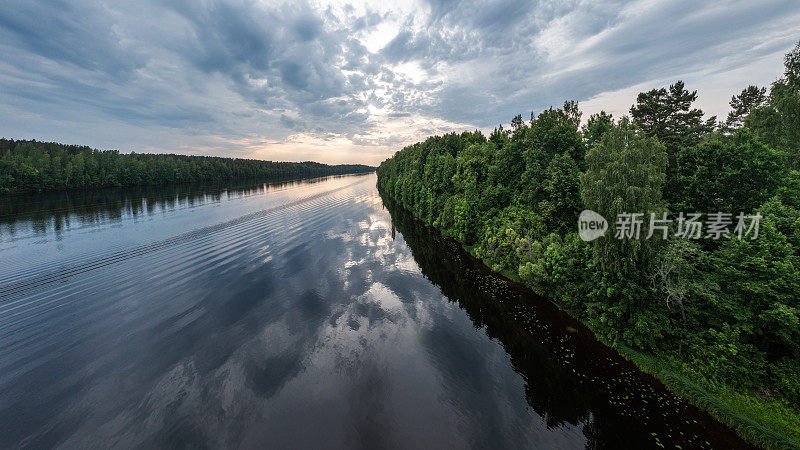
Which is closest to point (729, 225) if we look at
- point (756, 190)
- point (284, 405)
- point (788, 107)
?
point (756, 190)

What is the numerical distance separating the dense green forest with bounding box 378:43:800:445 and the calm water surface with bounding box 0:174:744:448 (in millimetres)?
3168

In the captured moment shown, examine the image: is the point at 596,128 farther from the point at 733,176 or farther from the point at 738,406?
the point at 738,406

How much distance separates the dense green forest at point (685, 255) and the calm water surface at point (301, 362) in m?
3.17

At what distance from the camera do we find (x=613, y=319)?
19.3 m

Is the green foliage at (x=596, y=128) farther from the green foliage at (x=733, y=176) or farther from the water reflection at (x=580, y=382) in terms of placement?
the water reflection at (x=580, y=382)

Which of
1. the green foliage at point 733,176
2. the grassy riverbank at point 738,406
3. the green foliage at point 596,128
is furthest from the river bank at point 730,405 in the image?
the green foliage at point 596,128

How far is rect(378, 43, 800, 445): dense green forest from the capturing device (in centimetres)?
1433

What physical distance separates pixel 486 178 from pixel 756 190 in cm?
2550

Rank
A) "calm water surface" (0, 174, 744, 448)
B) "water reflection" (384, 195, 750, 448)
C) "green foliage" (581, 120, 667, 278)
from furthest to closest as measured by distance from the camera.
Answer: "green foliage" (581, 120, 667, 278)
"calm water surface" (0, 174, 744, 448)
"water reflection" (384, 195, 750, 448)

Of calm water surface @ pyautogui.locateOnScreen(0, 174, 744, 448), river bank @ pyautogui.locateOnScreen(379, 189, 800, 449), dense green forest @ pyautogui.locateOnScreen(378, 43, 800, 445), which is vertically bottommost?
calm water surface @ pyautogui.locateOnScreen(0, 174, 744, 448)

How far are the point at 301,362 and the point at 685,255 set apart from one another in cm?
2873

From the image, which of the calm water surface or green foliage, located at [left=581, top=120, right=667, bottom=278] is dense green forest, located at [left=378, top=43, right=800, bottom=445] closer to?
green foliage, located at [left=581, top=120, right=667, bottom=278]

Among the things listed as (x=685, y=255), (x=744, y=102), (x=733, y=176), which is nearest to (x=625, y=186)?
(x=685, y=255)

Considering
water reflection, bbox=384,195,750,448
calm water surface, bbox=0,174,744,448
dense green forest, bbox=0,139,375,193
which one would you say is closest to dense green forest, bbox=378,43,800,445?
water reflection, bbox=384,195,750,448
